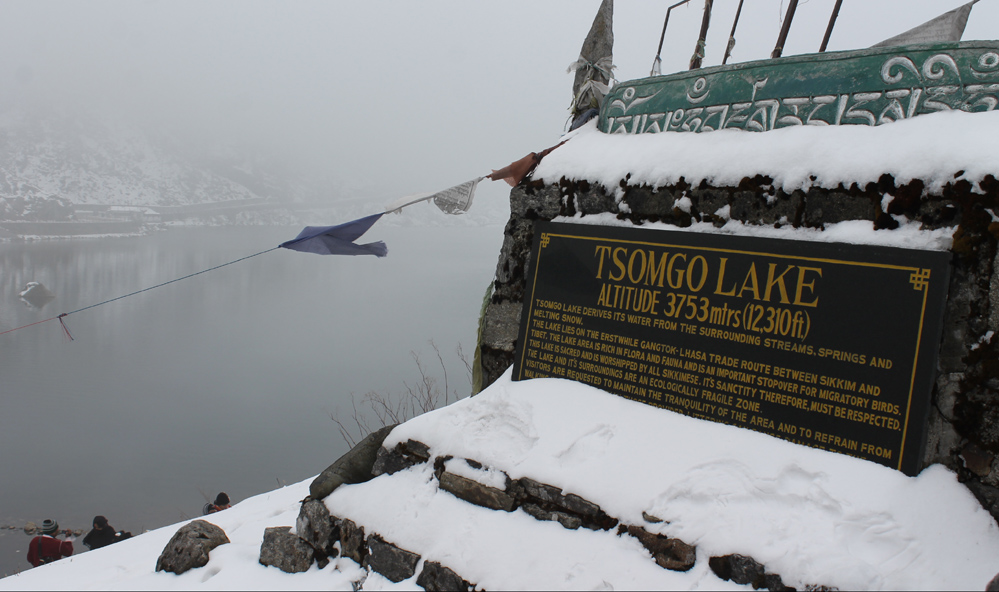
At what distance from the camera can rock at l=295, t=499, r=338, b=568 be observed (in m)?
3.29

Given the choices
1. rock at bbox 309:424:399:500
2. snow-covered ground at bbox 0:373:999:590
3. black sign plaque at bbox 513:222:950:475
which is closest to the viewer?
snow-covered ground at bbox 0:373:999:590

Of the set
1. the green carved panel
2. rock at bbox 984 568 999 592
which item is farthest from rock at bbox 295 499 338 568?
the green carved panel

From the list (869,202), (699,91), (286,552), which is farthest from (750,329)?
(286,552)

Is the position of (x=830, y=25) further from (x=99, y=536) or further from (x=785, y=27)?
(x=99, y=536)

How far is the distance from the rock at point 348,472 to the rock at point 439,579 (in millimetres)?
922

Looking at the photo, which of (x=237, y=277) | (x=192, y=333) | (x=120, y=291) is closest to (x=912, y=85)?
(x=192, y=333)

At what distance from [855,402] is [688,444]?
786 millimetres

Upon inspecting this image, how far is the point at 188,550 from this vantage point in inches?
140

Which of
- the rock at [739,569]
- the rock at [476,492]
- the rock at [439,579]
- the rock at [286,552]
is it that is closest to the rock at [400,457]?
the rock at [476,492]

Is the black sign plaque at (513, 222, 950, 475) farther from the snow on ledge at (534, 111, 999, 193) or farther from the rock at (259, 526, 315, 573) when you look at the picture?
the rock at (259, 526, 315, 573)

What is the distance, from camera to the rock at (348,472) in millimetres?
3520

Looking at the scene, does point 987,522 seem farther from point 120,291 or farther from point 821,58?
point 120,291

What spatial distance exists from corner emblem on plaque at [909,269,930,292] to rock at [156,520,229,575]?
440 cm

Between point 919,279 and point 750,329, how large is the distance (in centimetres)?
74
